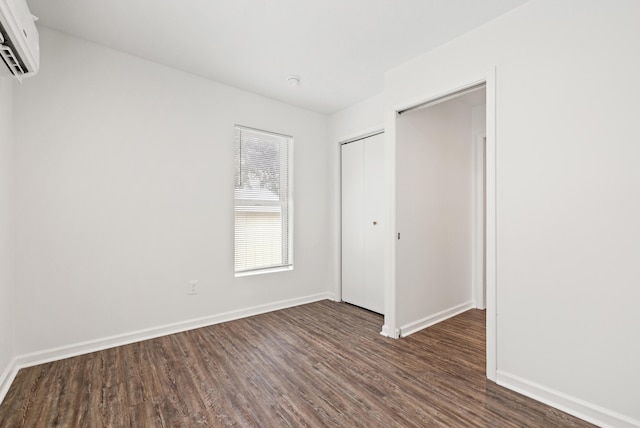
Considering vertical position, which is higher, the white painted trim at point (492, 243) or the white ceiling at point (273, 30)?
the white ceiling at point (273, 30)

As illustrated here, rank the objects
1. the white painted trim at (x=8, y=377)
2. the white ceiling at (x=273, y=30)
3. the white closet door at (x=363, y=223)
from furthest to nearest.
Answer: the white closet door at (x=363, y=223) → the white ceiling at (x=273, y=30) → the white painted trim at (x=8, y=377)

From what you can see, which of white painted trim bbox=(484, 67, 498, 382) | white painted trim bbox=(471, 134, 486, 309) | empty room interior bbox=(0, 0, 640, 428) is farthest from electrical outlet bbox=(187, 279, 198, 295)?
white painted trim bbox=(471, 134, 486, 309)

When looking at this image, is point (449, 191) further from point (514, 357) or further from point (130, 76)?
point (130, 76)

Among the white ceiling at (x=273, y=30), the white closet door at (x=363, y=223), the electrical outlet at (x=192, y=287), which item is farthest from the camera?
the white closet door at (x=363, y=223)

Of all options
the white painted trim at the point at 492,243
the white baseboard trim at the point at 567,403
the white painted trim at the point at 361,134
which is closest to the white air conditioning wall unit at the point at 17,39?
the white painted trim at the point at 492,243

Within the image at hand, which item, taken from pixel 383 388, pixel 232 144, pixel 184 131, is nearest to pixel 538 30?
pixel 383 388

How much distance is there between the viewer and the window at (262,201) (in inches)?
135

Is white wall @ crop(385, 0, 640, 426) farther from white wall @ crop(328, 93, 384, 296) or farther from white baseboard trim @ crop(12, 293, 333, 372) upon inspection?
white baseboard trim @ crop(12, 293, 333, 372)

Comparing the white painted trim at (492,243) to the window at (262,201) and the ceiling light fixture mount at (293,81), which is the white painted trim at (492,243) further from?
the window at (262,201)

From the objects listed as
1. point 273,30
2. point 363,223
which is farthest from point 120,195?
point 363,223

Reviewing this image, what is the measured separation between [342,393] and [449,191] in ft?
7.92

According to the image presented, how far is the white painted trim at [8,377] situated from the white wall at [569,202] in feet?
10.7

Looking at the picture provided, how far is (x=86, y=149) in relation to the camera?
250cm

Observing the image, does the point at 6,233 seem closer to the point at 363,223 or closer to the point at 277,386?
the point at 277,386
